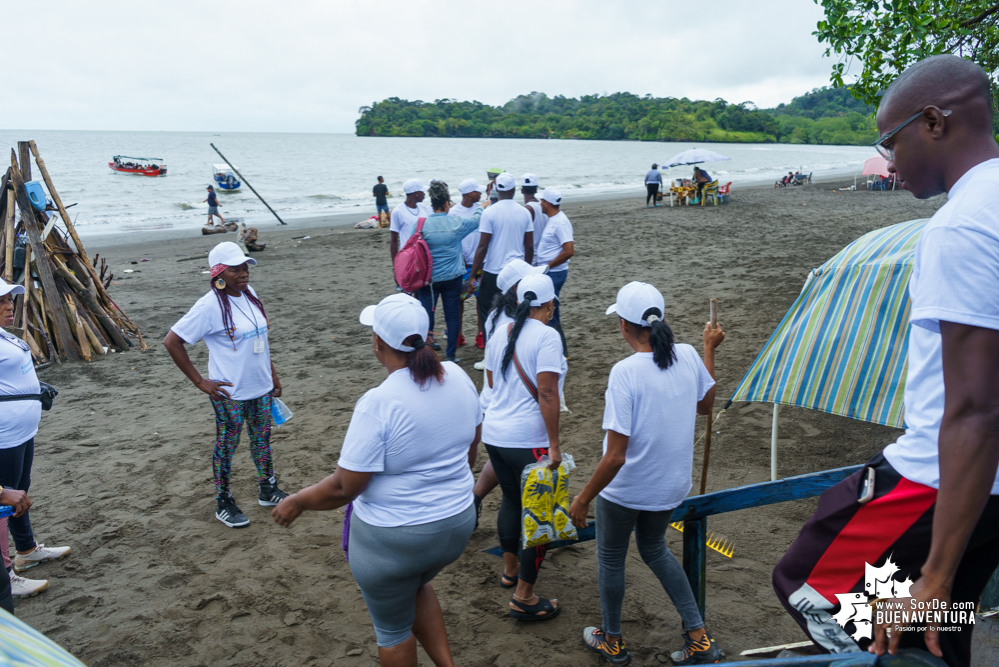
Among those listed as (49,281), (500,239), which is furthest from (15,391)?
(49,281)

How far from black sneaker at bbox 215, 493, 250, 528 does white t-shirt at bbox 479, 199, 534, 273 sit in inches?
137

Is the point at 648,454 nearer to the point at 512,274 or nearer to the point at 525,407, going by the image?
the point at 525,407

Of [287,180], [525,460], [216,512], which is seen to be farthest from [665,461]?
[287,180]

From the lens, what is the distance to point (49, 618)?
12.5 feet

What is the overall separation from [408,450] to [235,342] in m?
2.41

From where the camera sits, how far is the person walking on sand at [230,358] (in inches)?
173

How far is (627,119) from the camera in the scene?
116 metres

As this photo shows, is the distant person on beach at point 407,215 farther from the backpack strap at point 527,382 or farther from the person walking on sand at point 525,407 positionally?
the backpack strap at point 527,382

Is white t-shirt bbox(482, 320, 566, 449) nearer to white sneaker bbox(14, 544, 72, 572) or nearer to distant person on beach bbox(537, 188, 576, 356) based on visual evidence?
white sneaker bbox(14, 544, 72, 572)

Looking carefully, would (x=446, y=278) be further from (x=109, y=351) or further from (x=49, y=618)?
(x=109, y=351)

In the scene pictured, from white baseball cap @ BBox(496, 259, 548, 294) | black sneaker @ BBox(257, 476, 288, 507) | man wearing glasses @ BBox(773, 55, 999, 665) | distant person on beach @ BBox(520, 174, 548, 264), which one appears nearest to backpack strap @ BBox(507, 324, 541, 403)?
white baseball cap @ BBox(496, 259, 548, 294)

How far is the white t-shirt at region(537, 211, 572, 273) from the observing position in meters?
6.97

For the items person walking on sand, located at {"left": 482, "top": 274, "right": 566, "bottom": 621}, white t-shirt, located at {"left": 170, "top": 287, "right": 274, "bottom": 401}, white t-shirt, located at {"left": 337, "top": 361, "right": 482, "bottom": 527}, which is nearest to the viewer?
white t-shirt, located at {"left": 337, "top": 361, "right": 482, "bottom": 527}

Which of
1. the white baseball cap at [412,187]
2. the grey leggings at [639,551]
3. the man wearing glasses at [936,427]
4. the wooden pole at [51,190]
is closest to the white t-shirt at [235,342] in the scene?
the grey leggings at [639,551]
